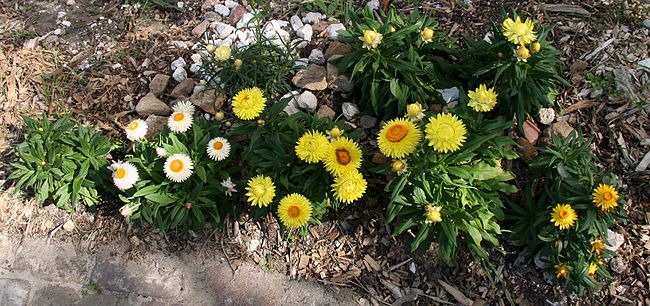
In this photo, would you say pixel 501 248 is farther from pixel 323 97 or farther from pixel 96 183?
pixel 96 183

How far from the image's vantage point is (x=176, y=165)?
322 cm

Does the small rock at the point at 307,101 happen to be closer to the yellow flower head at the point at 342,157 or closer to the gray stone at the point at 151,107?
the yellow flower head at the point at 342,157

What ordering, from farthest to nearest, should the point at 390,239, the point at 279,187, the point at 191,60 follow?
the point at 191,60 → the point at 390,239 → the point at 279,187

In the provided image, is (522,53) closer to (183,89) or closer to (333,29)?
(333,29)

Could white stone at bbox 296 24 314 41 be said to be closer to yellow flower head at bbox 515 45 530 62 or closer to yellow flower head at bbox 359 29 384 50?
yellow flower head at bbox 359 29 384 50

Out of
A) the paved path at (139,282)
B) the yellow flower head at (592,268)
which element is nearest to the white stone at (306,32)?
the paved path at (139,282)

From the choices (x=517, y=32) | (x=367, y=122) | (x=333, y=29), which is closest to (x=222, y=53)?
(x=333, y=29)

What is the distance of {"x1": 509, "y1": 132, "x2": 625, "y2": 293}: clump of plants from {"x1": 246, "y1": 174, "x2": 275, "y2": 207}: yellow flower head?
146cm

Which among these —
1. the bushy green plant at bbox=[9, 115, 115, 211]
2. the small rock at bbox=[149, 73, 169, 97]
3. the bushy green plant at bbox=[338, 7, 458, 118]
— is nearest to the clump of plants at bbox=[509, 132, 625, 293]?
the bushy green plant at bbox=[338, 7, 458, 118]

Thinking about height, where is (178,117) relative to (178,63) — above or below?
above

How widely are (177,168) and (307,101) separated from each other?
0.97 m

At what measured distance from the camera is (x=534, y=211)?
10.8 ft

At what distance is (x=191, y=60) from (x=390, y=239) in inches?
77.0

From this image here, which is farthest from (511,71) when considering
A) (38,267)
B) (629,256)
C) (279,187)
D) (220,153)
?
(38,267)
